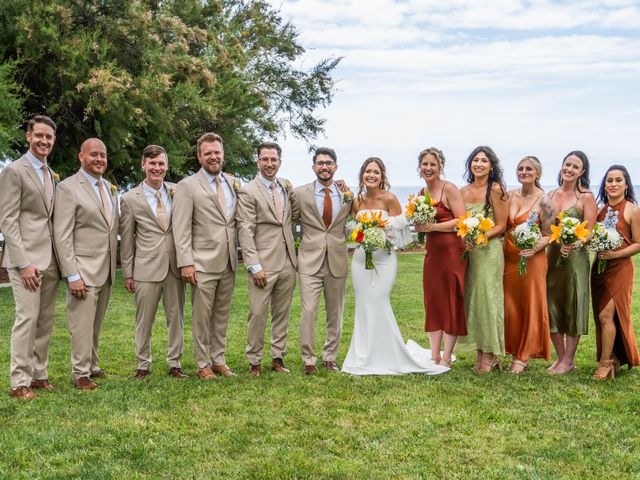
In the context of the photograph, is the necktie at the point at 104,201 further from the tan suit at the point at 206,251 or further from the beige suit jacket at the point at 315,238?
the beige suit jacket at the point at 315,238

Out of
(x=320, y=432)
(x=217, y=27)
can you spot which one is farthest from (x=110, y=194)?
(x=217, y=27)

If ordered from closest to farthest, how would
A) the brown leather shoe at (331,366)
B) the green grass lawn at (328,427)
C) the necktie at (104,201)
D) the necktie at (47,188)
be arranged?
the green grass lawn at (328,427)
the necktie at (47,188)
the necktie at (104,201)
the brown leather shoe at (331,366)

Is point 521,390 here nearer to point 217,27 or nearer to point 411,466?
point 411,466

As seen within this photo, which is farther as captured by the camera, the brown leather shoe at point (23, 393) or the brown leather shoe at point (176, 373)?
the brown leather shoe at point (176, 373)

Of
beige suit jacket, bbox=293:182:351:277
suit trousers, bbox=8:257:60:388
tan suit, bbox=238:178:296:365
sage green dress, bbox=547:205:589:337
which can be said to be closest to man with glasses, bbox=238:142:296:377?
tan suit, bbox=238:178:296:365

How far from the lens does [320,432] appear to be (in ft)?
19.9

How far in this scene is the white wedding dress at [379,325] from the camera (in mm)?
8297

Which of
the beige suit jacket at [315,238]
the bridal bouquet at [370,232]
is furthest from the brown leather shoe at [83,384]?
the bridal bouquet at [370,232]

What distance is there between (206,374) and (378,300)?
201cm

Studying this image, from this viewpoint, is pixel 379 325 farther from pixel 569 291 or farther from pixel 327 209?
pixel 569 291

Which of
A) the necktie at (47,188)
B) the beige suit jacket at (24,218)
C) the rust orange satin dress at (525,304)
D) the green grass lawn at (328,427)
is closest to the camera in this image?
the green grass lawn at (328,427)

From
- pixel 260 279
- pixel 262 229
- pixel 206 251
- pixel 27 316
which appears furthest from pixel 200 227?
pixel 27 316

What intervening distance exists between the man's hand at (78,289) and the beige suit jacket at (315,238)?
7.44 ft

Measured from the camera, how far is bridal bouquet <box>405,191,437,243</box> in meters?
8.09
